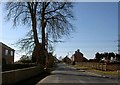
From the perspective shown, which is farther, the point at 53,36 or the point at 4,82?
the point at 53,36

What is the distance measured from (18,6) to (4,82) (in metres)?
30.5

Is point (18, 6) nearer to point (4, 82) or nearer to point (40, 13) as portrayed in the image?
point (40, 13)

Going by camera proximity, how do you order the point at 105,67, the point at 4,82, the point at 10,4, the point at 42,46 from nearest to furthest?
the point at 4,82
the point at 10,4
the point at 42,46
the point at 105,67

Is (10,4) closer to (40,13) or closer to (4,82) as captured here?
(40,13)

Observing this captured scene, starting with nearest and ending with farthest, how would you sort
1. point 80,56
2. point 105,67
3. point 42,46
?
1. point 42,46
2. point 105,67
3. point 80,56

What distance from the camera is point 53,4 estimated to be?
1886 inches

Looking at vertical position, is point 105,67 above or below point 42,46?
below

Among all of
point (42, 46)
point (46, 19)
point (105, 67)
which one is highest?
point (46, 19)

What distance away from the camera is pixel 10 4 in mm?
45281

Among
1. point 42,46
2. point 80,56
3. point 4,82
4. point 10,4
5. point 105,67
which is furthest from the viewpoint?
point 80,56

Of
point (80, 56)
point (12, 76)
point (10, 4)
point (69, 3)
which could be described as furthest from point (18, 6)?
point (80, 56)

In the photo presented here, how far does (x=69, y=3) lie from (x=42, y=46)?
7963 millimetres

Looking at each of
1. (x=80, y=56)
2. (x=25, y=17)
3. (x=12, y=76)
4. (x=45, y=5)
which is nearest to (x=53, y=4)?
(x=45, y=5)

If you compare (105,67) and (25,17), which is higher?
(25,17)
